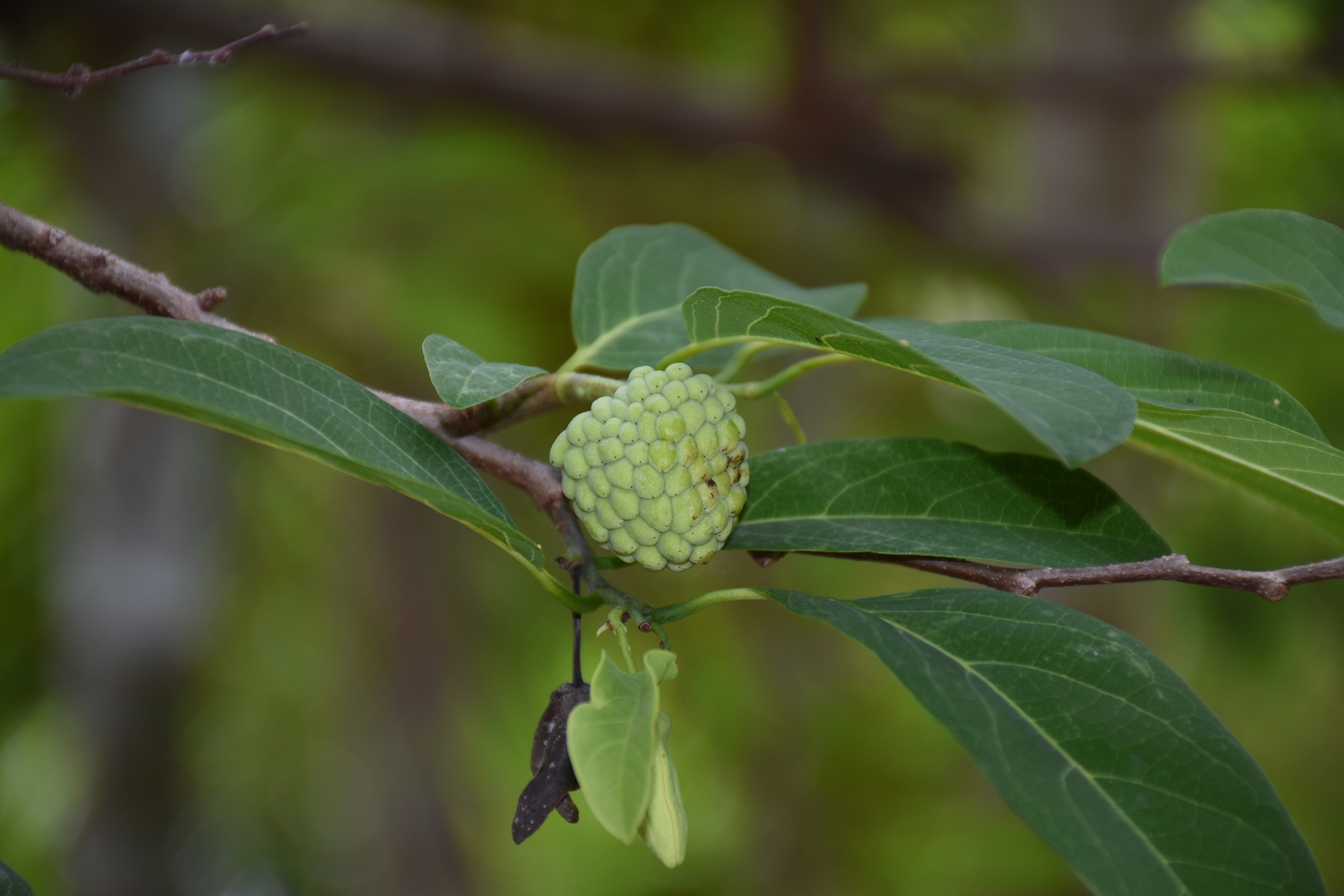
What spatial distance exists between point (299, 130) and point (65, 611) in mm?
1870

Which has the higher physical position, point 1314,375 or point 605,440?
Answer: point 605,440

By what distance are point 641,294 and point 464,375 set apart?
1.07 ft

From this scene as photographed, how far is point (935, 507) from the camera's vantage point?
67 centimetres

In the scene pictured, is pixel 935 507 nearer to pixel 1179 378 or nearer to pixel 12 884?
pixel 1179 378

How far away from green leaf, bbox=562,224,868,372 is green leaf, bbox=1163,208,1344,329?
283 millimetres

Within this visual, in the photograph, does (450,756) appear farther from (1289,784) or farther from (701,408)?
(1289,784)

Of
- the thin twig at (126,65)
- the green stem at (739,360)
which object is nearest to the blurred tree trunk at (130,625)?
the thin twig at (126,65)

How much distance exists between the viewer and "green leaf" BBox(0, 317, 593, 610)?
17.3 inches

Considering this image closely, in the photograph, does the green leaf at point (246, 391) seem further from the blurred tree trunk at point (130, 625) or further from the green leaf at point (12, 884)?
the blurred tree trunk at point (130, 625)

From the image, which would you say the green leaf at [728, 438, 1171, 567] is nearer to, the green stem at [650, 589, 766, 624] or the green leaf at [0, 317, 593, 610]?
the green stem at [650, 589, 766, 624]

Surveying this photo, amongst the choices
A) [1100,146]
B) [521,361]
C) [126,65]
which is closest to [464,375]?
[126,65]

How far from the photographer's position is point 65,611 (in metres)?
2.27

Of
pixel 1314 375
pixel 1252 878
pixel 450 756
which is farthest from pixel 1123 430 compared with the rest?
pixel 450 756

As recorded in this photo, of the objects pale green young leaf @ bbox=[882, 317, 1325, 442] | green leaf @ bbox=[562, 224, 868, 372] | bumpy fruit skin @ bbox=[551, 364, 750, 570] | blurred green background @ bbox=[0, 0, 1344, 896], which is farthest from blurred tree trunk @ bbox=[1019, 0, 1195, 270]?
bumpy fruit skin @ bbox=[551, 364, 750, 570]
